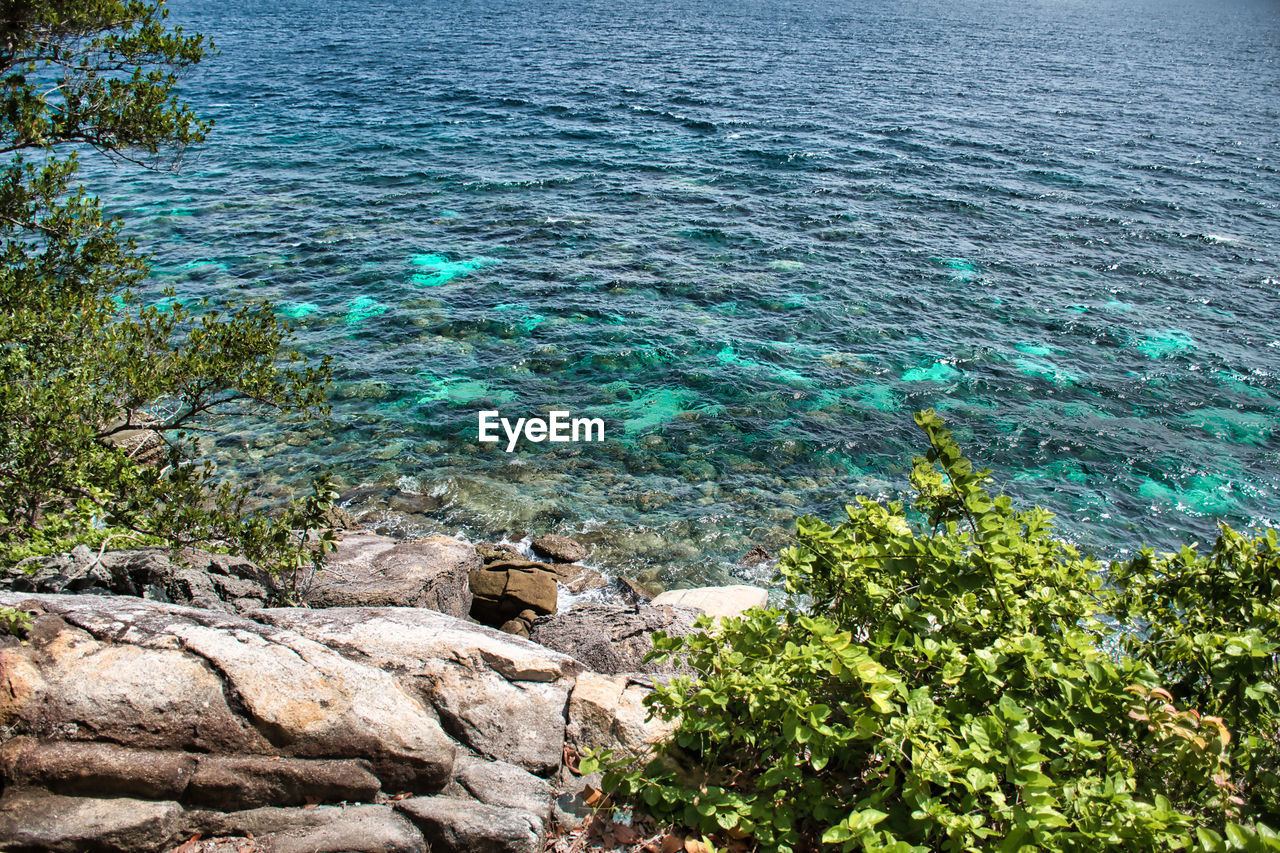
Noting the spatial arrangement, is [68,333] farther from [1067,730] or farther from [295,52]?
[295,52]

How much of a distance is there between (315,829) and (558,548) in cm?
891

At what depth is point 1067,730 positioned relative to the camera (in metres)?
4.98

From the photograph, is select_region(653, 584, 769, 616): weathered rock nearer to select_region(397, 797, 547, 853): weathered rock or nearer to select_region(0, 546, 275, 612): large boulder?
select_region(0, 546, 275, 612): large boulder

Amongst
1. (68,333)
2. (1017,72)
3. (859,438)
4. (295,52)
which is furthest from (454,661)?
(1017,72)

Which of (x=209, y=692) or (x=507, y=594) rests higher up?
(x=209, y=692)

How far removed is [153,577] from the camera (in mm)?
9250

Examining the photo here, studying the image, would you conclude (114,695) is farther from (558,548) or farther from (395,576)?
(558,548)

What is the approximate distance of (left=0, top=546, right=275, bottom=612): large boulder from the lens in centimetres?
841

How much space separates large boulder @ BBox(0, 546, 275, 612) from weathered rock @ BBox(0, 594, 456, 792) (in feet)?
5.76

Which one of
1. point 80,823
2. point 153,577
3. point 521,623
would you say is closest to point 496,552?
point 521,623

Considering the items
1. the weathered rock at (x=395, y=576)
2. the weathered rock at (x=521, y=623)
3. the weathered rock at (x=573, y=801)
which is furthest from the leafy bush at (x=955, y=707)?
the weathered rock at (x=395, y=576)

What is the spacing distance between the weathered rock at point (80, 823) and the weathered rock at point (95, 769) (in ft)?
0.23

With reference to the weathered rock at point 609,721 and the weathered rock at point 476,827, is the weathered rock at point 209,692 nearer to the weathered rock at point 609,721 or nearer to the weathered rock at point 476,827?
the weathered rock at point 476,827

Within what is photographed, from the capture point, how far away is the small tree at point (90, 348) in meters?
8.02
